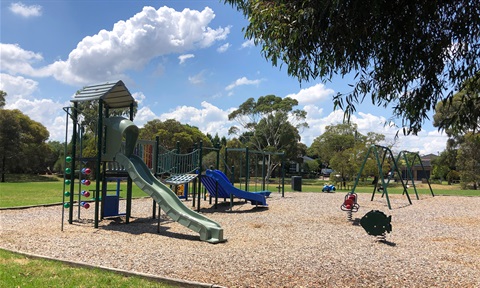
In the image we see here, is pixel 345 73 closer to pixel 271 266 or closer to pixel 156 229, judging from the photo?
pixel 271 266

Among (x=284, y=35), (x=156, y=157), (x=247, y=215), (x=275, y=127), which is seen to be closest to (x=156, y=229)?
(x=156, y=157)

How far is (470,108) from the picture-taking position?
354 centimetres

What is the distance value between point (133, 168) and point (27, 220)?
3675 mm

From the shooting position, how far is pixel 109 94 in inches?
433

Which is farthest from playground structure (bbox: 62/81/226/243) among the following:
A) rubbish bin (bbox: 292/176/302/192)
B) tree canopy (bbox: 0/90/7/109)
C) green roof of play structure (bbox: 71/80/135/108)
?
tree canopy (bbox: 0/90/7/109)

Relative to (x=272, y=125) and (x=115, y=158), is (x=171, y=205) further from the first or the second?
(x=272, y=125)

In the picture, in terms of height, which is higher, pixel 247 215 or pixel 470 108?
pixel 470 108

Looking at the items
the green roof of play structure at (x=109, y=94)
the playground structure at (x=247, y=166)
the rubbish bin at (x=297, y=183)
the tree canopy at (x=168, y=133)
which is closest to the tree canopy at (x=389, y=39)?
the green roof of play structure at (x=109, y=94)

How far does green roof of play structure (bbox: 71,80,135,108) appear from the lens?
33.9ft

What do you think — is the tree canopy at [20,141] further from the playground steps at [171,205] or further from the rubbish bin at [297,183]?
the playground steps at [171,205]

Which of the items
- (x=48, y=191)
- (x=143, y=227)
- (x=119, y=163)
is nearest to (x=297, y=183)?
(x=48, y=191)

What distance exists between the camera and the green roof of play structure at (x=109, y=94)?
10.3m

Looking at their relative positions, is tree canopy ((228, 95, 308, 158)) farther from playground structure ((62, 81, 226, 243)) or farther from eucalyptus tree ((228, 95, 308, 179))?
playground structure ((62, 81, 226, 243))

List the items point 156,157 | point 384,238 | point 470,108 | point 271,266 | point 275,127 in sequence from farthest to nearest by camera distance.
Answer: point 275,127 < point 156,157 < point 384,238 < point 271,266 < point 470,108
